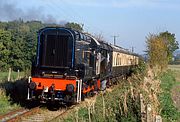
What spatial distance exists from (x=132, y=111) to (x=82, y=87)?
4.44 m

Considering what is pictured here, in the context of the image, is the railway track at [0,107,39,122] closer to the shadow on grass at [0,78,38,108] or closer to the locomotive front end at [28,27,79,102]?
the locomotive front end at [28,27,79,102]

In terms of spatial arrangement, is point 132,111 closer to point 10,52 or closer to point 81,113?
point 81,113

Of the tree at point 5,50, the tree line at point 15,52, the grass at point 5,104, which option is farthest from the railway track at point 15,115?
the tree at point 5,50

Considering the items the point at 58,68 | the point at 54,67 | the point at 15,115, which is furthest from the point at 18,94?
the point at 15,115

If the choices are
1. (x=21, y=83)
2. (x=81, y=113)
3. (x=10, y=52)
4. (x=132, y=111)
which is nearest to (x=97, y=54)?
(x=21, y=83)

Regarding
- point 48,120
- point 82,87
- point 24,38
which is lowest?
point 48,120

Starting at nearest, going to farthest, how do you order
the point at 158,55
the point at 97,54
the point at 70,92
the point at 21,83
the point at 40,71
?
the point at 70,92
the point at 40,71
the point at 97,54
the point at 21,83
the point at 158,55

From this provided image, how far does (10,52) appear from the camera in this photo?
65.8 metres

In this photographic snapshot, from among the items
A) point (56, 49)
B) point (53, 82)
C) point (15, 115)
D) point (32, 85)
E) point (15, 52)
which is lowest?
point (15, 115)

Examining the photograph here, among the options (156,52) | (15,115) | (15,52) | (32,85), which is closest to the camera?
(15,115)

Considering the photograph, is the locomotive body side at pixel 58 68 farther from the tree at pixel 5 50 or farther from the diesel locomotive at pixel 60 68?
the tree at pixel 5 50

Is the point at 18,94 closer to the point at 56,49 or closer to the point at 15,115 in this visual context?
the point at 56,49

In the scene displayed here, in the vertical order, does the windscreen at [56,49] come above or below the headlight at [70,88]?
above

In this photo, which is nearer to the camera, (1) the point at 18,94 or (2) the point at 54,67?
(2) the point at 54,67
